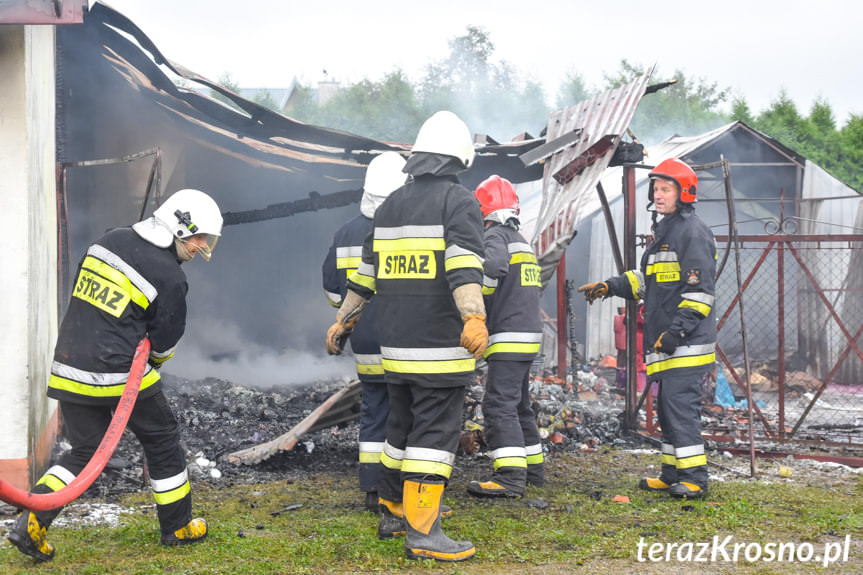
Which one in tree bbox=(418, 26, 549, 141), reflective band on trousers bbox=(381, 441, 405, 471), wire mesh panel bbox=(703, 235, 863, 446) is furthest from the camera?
tree bbox=(418, 26, 549, 141)

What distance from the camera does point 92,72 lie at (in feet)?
25.0

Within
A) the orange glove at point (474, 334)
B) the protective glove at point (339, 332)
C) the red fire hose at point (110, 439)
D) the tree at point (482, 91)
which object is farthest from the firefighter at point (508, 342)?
the tree at point (482, 91)

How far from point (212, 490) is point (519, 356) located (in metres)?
2.33

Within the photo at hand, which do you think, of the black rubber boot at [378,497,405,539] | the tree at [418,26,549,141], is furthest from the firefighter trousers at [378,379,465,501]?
the tree at [418,26,549,141]

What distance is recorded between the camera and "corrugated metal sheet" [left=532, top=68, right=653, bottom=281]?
623cm

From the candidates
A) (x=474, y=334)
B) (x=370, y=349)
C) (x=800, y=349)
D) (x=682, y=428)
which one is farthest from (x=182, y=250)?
(x=800, y=349)

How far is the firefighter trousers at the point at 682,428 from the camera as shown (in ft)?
16.3

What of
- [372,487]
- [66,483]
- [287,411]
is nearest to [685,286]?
[372,487]

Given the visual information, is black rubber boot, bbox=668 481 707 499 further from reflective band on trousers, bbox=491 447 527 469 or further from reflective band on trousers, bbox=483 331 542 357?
reflective band on trousers, bbox=483 331 542 357

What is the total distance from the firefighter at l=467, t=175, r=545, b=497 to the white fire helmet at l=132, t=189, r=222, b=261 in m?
1.85

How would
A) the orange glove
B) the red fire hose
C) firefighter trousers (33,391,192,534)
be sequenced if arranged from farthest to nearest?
firefighter trousers (33,391,192,534)
the orange glove
the red fire hose

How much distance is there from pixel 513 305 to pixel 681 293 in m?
1.13

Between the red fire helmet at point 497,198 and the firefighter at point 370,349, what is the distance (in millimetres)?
669

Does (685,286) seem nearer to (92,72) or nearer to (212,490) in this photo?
(212,490)
